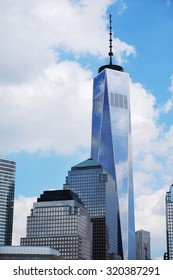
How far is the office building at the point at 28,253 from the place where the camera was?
191125 mm

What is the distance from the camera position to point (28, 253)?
192750 mm

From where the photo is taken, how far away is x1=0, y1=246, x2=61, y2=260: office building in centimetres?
19112
